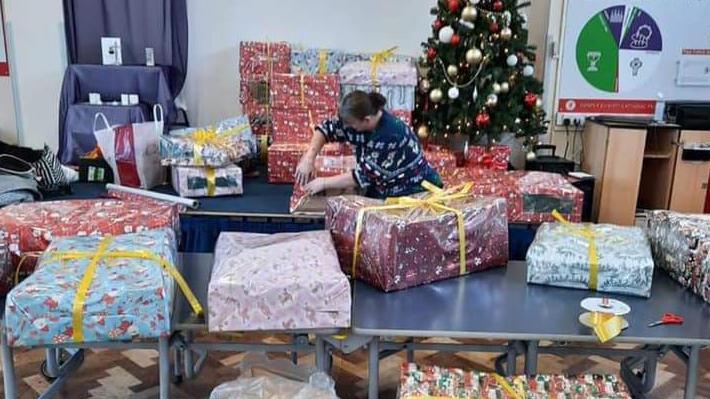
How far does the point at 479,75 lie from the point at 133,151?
2.35 metres

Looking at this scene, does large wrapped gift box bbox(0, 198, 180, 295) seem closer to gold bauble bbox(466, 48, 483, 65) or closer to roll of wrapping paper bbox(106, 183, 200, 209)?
roll of wrapping paper bbox(106, 183, 200, 209)

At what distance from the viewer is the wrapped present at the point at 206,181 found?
364 cm

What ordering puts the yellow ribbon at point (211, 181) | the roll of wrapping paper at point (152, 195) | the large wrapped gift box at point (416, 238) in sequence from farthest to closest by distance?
1. the yellow ribbon at point (211, 181)
2. the roll of wrapping paper at point (152, 195)
3. the large wrapped gift box at point (416, 238)

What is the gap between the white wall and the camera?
4656mm

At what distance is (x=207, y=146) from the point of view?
360cm

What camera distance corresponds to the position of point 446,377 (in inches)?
68.6

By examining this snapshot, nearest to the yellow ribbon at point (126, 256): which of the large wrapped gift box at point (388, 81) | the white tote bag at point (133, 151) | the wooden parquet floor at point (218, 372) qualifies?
the wooden parquet floor at point (218, 372)

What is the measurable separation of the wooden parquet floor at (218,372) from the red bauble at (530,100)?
202 centimetres

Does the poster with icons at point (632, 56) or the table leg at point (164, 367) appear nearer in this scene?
the table leg at point (164, 367)

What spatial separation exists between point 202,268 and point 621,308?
1.38 meters

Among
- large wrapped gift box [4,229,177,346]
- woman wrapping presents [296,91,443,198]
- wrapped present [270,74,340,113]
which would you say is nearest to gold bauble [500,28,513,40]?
wrapped present [270,74,340,113]

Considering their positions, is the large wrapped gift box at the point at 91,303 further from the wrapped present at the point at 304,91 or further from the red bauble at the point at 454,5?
the red bauble at the point at 454,5

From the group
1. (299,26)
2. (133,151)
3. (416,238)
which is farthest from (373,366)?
(299,26)

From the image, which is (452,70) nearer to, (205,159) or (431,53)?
(431,53)
